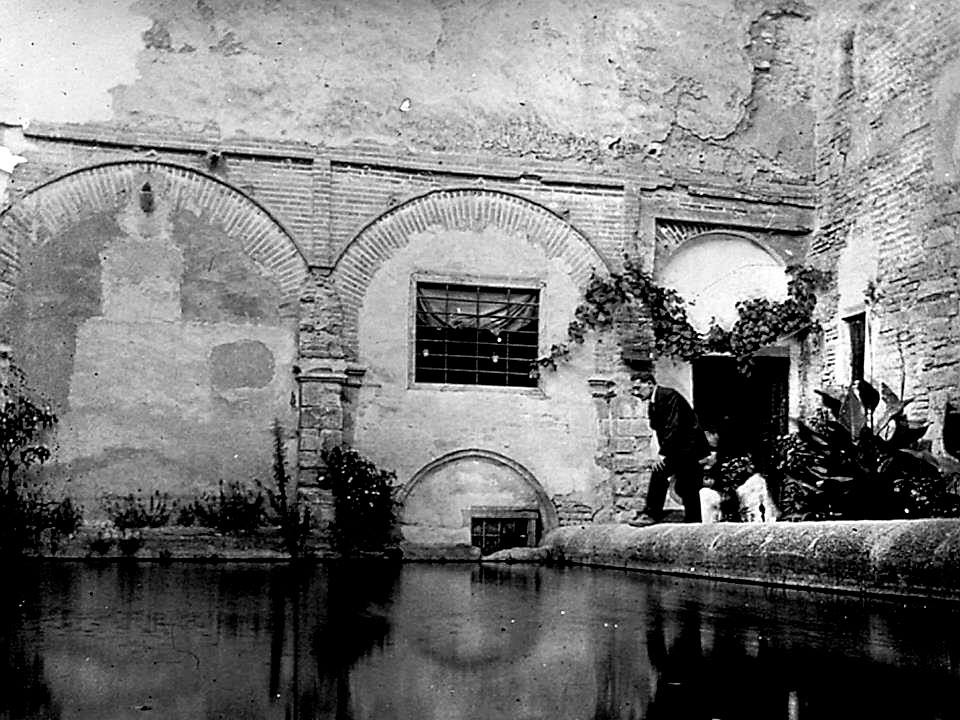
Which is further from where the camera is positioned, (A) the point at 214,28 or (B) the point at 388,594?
(A) the point at 214,28

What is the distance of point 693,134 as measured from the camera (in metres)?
14.9

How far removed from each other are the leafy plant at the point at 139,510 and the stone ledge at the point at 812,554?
4611 mm

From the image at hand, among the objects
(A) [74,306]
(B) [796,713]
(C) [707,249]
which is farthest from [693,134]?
(B) [796,713]

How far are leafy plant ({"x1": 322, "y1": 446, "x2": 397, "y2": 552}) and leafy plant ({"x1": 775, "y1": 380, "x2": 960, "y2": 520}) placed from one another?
437cm

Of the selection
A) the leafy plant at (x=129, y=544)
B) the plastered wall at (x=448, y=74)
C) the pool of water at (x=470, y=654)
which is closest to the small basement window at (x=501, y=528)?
the leafy plant at (x=129, y=544)

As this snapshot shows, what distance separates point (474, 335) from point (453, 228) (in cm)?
125

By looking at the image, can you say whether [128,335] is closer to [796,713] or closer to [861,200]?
[861,200]

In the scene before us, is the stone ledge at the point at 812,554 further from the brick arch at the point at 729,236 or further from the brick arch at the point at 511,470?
the brick arch at the point at 729,236

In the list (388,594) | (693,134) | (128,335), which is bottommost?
(388,594)

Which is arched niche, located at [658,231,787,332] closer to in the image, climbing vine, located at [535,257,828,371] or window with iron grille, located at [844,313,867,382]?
climbing vine, located at [535,257,828,371]

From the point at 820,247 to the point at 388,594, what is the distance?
8.96 meters

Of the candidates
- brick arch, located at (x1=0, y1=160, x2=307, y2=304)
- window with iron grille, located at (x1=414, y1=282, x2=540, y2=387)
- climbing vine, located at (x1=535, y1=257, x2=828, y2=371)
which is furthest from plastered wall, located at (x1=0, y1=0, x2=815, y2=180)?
window with iron grille, located at (x1=414, y1=282, x2=540, y2=387)

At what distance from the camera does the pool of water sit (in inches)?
127

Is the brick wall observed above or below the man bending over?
above
